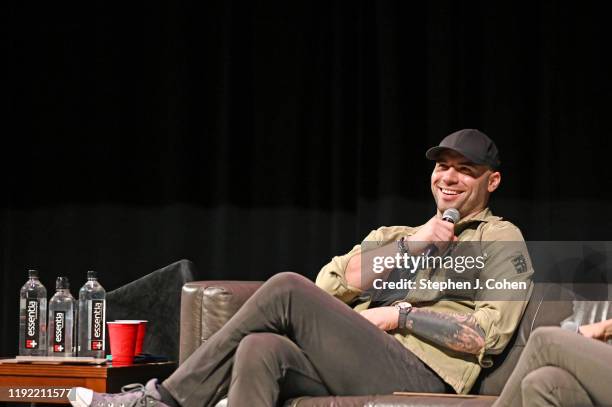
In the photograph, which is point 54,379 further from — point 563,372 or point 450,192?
point 563,372

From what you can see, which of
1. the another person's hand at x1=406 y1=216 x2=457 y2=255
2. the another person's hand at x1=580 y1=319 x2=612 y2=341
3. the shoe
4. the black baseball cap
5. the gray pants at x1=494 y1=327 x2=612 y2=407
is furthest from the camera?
the black baseball cap

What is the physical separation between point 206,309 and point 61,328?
616 millimetres

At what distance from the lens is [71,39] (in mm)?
4199

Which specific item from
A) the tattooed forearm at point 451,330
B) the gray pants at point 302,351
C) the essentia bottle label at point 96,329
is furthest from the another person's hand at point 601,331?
the essentia bottle label at point 96,329

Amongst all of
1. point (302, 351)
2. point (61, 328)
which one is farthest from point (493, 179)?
point (61, 328)

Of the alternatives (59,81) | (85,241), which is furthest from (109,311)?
(59,81)

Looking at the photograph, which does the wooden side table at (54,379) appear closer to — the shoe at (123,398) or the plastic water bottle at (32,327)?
the plastic water bottle at (32,327)

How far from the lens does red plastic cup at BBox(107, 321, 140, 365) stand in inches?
121

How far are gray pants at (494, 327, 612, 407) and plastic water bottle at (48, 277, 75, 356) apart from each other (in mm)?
1707

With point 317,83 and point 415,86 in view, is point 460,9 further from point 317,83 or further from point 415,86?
point 317,83

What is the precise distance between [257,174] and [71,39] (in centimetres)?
109

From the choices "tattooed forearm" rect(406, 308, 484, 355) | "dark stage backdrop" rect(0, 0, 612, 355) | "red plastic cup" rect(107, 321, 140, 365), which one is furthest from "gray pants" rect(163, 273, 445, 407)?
"dark stage backdrop" rect(0, 0, 612, 355)

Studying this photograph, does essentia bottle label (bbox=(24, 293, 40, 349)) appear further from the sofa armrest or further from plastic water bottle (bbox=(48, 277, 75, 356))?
the sofa armrest

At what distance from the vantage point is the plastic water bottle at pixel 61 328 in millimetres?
3209
